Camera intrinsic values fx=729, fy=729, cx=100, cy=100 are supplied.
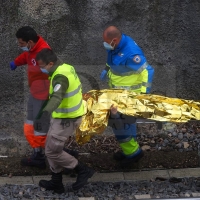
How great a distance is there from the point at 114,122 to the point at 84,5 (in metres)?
1.75

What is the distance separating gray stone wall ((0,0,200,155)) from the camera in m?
8.58

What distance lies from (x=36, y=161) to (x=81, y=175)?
0.69m

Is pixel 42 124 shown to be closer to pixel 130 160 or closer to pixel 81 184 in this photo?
pixel 81 184

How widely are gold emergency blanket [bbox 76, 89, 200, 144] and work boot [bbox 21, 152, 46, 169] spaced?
0.64 meters

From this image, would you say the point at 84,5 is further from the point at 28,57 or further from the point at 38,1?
the point at 28,57

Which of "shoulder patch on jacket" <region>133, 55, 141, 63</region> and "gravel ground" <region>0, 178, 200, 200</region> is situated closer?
"gravel ground" <region>0, 178, 200, 200</region>

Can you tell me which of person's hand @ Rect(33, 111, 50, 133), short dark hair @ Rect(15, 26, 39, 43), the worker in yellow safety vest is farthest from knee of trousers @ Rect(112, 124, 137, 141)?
short dark hair @ Rect(15, 26, 39, 43)

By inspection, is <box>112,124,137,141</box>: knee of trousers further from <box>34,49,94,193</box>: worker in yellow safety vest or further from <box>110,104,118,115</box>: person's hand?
<box>34,49,94,193</box>: worker in yellow safety vest

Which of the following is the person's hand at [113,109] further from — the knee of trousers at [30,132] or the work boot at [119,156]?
the knee of trousers at [30,132]

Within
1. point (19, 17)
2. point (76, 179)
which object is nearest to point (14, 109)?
point (19, 17)

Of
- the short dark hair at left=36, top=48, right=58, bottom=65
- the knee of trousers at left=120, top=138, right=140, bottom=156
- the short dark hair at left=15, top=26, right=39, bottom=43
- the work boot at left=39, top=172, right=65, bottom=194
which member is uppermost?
the short dark hair at left=15, top=26, right=39, bottom=43

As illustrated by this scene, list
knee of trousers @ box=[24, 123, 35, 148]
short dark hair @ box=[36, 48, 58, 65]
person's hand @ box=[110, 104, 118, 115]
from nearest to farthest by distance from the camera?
short dark hair @ box=[36, 48, 58, 65], person's hand @ box=[110, 104, 118, 115], knee of trousers @ box=[24, 123, 35, 148]

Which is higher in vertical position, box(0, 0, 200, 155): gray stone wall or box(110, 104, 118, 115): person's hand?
box(0, 0, 200, 155): gray stone wall

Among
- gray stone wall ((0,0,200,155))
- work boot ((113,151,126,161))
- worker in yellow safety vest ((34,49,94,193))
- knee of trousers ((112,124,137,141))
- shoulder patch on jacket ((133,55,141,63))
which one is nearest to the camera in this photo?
worker in yellow safety vest ((34,49,94,193))
